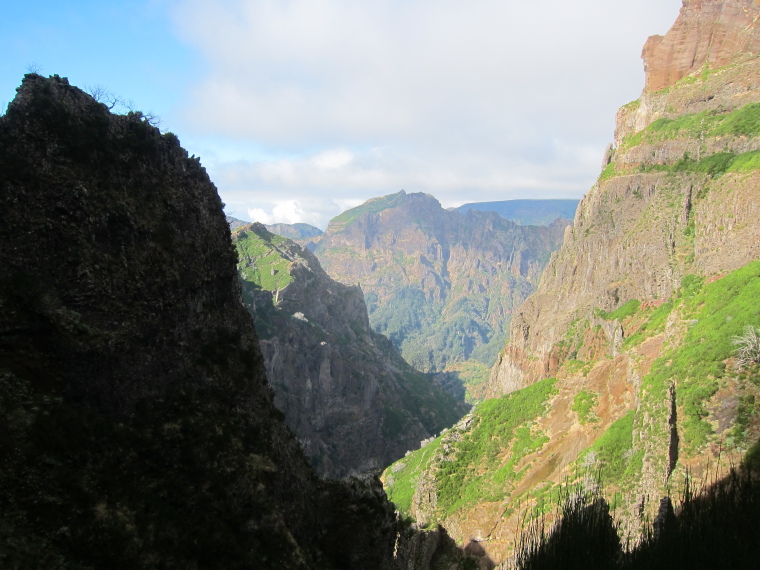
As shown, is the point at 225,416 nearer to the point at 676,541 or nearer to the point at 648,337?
the point at 676,541

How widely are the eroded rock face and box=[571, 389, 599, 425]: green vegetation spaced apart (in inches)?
2466

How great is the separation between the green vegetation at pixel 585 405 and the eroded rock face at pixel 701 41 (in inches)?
2466

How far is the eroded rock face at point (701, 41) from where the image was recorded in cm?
7331

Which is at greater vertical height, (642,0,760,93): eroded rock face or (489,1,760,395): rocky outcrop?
(642,0,760,93): eroded rock face

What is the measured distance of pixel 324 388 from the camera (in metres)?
157

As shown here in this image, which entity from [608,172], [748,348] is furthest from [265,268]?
[748,348]

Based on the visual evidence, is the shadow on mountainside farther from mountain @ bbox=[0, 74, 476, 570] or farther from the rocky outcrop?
the rocky outcrop

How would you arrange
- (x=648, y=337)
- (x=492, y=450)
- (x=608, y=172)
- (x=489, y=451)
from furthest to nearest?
(x=608, y=172)
(x=489, y=451)
(x=492, y=450)
(x=648, y=337)

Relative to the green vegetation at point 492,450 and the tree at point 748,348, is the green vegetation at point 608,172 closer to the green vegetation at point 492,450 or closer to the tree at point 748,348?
the green vegetation at point 492,450

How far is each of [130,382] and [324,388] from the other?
14018cm

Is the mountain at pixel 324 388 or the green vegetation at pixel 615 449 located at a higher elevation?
the green vegetation at pixel 615 449

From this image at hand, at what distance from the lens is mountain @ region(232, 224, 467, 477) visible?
5576 inches

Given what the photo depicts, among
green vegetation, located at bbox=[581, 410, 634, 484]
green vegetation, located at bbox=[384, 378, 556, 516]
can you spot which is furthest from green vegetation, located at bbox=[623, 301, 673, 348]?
green vegetation, located at bbox=[384, 378, 556, 516]

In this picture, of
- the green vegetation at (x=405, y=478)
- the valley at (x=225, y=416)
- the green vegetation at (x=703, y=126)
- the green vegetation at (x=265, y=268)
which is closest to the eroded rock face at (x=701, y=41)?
the green vegetation at (x=703, y=126)
